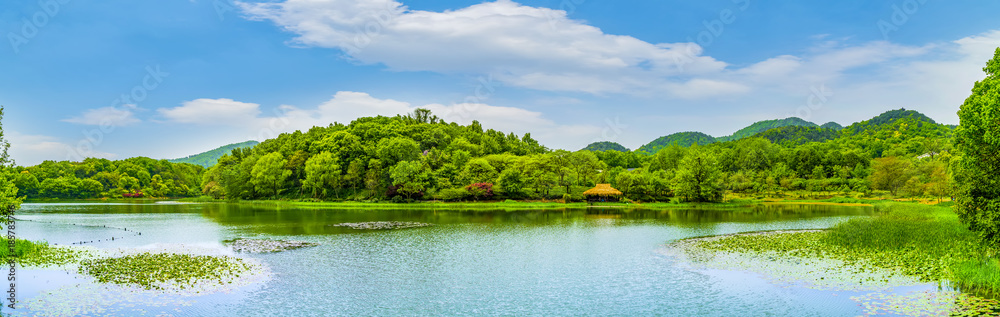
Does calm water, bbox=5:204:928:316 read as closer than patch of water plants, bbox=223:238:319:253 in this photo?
Yes

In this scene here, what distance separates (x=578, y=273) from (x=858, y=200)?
63590 millimetres

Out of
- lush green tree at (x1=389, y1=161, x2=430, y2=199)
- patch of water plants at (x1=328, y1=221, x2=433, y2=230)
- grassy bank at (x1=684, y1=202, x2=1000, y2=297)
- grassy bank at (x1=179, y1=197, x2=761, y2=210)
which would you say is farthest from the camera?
lush green tree at (x1=389, y1=161, x2=430, y2=199)

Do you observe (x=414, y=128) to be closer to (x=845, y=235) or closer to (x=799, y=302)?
(x=845, y=235)

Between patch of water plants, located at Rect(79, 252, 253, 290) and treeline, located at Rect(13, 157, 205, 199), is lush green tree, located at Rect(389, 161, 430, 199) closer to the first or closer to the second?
patch of water plants, located at Rect(79, 252, 253, 290)

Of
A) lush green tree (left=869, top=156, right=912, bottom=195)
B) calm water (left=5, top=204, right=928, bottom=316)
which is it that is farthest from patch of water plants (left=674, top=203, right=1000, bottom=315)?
lush green tree (left=869, top=156, right=912, bottom=195)

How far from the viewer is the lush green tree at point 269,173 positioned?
268 ft

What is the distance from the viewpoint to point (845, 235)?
2542cm

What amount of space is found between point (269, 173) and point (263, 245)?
201ft

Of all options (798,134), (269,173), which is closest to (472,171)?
(269,173)

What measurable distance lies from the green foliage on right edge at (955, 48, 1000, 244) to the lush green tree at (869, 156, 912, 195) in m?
61.1

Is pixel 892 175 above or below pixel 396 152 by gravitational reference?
below

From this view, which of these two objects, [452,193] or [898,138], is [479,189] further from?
[898,138]

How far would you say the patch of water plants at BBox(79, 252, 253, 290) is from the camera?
17011 mm

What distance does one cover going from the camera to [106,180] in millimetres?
103688
